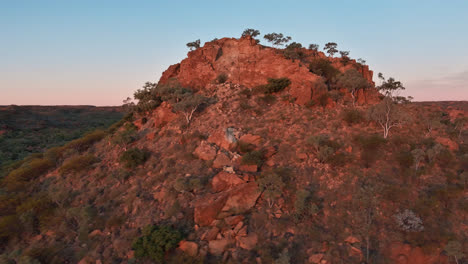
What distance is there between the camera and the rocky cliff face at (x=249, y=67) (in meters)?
21.9

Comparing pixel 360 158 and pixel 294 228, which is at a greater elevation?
pixel 360 158

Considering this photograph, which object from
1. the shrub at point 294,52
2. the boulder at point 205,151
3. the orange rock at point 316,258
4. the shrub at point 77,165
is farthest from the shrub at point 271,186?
the shrub at point 294,52

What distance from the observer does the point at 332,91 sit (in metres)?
21.5

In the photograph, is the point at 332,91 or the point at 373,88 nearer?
the point at 332,91

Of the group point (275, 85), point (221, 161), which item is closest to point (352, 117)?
A: point (275, 85)

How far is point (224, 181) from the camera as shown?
11.8 meters

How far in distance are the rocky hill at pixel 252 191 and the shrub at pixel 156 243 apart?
1.9 inches

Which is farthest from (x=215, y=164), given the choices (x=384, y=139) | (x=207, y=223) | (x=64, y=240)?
(x=384, y=139)

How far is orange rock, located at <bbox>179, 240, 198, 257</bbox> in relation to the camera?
29.4ft

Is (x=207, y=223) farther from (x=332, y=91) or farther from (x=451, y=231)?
(x=332, y=91)

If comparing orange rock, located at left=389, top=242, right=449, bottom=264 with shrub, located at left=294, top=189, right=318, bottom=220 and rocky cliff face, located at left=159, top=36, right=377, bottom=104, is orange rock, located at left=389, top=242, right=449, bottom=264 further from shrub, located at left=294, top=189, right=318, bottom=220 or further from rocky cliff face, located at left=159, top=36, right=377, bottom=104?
rocky cliff face, located at left=159, top=36, right=377, bottom=104

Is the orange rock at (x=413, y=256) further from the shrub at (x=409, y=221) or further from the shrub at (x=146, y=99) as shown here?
the shrub at (x=146, y=99)

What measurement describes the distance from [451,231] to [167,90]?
22939mm

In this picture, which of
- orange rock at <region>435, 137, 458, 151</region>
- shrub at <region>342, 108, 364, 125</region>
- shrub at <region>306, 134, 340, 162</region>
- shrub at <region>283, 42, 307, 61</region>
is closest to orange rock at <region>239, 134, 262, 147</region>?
shrub at <region>306, 134, 340, 162</region>
